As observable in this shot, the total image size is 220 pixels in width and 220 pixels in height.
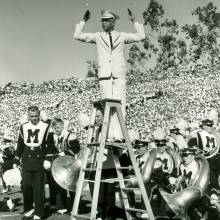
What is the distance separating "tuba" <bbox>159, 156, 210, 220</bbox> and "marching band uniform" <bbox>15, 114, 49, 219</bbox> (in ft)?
7.03

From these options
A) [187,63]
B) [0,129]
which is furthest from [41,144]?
[187,63]

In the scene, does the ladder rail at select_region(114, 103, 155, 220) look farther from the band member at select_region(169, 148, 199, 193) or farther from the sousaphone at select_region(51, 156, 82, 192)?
the band member at select_region(169, 148, 199, 193)

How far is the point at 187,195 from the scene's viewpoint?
735 centimetres

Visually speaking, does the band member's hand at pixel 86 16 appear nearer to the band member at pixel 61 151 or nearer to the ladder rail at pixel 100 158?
the ladder rail at pixel 100 158

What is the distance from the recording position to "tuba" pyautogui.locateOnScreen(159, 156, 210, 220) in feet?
23.6

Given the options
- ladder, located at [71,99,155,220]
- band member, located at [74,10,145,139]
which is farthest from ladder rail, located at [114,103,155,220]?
band member, located at [74,10,145,139]

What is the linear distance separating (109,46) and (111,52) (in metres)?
0.08

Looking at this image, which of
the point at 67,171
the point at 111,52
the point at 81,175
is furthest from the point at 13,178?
the point at 111,52

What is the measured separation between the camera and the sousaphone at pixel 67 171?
788 centimetres

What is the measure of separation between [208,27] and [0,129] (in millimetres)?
26415

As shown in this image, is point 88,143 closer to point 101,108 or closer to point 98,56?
point 101,108

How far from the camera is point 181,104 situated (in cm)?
4144

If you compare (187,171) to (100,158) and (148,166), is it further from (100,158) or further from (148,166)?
(100,158)

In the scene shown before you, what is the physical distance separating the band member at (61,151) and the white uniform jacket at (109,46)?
93.2 inches
